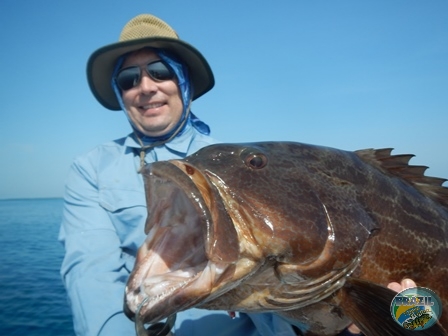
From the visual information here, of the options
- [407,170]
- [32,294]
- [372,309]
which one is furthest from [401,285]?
[32,294]

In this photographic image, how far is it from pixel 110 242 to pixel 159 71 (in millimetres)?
1802

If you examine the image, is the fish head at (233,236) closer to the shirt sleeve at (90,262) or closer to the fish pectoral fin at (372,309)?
the fish pectoral fin at (372,309)

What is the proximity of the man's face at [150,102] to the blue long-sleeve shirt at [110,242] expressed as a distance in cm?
21

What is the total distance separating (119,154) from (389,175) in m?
2.62

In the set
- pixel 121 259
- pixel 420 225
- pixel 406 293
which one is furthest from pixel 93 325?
pixel 420 225

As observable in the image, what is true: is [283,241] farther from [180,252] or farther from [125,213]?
[125,213]

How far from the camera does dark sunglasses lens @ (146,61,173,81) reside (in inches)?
156

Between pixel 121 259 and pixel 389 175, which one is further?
pixel 121 259

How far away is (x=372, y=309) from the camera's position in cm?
207

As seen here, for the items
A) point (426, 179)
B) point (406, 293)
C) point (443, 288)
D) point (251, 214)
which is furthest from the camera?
point (426, 179)

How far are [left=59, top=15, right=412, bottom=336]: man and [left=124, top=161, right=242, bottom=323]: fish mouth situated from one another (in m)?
1.22

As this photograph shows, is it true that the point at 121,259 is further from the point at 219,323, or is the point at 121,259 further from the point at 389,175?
the point at 389,175

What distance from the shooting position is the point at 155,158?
401 cm

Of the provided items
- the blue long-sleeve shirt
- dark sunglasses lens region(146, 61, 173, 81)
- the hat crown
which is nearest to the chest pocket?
the blue long-sleeve shirt
